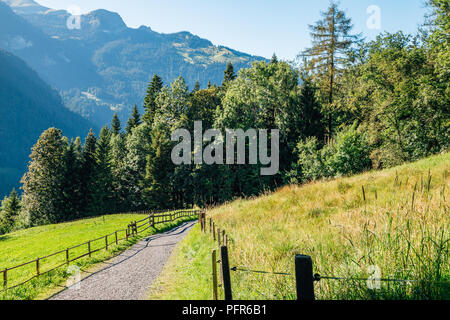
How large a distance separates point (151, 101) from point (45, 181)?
29.1 m

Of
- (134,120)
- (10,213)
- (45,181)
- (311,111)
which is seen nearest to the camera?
(311,111)

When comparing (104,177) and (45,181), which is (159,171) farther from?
(45,181)

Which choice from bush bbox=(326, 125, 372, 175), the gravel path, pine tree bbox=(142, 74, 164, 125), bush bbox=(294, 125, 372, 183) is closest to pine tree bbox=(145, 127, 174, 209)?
pine tree bbox=(142, 74, 164, 125)

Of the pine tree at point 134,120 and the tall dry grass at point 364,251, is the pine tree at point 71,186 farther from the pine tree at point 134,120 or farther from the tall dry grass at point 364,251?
the tall dry grass at point 364,251

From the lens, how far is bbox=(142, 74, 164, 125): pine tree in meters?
62.7

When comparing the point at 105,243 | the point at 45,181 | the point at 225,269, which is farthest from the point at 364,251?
the point at 45,181

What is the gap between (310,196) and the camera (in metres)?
12.1

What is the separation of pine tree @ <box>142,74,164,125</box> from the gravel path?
49573mm

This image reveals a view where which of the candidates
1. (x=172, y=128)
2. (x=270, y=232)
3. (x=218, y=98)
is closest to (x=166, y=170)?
(x=172, y=128)

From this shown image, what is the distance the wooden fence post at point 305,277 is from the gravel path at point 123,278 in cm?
822

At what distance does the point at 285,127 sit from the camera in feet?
140

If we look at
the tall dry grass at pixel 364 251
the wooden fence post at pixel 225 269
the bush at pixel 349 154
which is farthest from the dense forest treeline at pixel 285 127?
the wooden fence post at pixel 225 269
